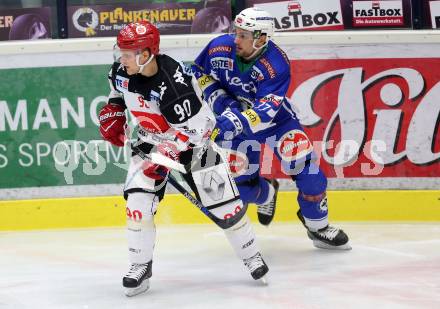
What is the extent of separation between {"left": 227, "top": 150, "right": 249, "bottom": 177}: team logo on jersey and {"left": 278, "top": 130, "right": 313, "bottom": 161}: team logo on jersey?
0.22 meters

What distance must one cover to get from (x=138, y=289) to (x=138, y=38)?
1.17 metres

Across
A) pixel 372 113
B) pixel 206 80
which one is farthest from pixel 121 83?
pixel 372 113

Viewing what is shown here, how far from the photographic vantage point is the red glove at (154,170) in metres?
4.21

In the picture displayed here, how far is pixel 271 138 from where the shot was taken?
17.0 feet

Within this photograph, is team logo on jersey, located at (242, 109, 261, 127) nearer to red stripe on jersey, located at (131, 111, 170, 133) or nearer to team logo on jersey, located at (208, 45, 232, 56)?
red stripe on jersey, located at (131, 111, 170, 133)

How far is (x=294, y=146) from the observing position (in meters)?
5.10

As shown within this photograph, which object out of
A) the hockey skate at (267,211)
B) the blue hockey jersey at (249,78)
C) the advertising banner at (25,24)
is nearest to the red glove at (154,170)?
the blue hockey jersey at (249,78)

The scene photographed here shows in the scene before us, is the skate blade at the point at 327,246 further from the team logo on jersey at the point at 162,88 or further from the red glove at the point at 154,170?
the team logo on jersey at the point at 162,88

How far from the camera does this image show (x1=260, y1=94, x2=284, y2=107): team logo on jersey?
467cm

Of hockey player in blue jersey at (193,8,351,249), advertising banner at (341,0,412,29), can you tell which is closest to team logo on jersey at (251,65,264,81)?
hockey player in blue jersey at (193,8,351,249)

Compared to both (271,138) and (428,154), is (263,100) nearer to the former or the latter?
(271,138)

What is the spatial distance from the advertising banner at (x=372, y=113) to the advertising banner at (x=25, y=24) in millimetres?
1698

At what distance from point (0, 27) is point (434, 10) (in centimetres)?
292

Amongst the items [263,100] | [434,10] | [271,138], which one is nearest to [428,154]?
[434,10]
